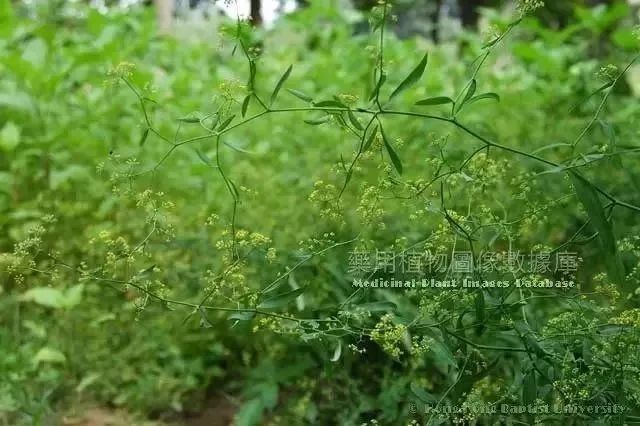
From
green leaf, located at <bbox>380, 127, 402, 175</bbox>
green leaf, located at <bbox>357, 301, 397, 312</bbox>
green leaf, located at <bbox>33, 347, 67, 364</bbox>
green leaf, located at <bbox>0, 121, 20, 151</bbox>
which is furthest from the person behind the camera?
green leaf, located at <bbox>0, 121, 20, 151</bbox>

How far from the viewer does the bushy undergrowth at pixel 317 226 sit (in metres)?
0.79

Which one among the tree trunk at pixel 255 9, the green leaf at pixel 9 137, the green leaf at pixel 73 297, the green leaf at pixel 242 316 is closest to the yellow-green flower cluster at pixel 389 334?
the green leaf at pixel 242 316

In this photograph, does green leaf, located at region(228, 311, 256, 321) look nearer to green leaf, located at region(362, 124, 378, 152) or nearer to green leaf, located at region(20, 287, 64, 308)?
green leaf, located at region(362, 124, 378, 152)

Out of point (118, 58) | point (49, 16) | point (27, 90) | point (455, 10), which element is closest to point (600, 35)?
point (118, 58)

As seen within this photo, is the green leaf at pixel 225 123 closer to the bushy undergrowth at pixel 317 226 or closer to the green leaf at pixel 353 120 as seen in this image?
the bushy undergrowth at pixel 317 226

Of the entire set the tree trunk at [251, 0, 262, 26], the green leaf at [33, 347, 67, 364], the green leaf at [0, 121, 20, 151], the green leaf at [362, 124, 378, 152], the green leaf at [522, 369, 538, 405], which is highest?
the green leaf at [0, 121, 20, 151]

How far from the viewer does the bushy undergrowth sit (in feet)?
2.61

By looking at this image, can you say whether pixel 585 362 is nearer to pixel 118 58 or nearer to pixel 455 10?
pixel 118 58

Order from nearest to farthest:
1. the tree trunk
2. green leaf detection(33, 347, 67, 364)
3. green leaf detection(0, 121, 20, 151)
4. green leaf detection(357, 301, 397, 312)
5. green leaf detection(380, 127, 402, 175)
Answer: green leaf detection(380, 127, 402, 175) → green leaf detection(357, 301, 397, 312) → the tree trunk → green leaf detection(33, 347, 67, 364) → green leaf detection(0, 121, 20, 151)

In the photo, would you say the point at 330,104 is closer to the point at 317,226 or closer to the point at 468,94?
the point at 468,94

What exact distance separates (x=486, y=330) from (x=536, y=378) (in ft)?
0.26

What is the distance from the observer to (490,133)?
1557mm

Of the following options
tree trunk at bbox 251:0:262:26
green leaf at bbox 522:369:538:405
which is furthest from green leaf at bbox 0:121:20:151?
green leaf at bbox 522:369:538:405

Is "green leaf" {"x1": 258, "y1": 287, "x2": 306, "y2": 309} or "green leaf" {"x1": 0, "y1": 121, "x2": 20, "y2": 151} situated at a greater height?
"green leaf" {"x1": 0, "y1": 121, "x2": 20, "y2": 151}
